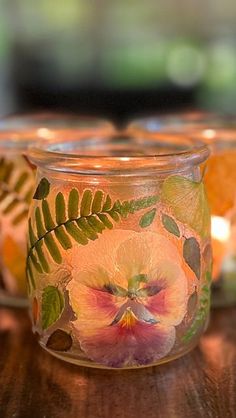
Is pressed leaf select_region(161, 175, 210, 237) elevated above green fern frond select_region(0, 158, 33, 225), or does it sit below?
above

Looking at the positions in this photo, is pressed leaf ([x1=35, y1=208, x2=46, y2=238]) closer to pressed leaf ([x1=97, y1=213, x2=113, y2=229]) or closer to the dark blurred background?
pressed leaf ([x1=97, y1=213, x2=113, y2=229])

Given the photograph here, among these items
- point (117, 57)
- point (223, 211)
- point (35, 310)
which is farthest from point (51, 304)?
point (117, 57)

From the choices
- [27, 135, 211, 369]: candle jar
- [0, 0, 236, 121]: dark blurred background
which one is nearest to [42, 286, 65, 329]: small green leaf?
[27, 135, 211, 369]: candle jar

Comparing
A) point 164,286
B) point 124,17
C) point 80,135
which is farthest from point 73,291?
point 124,17

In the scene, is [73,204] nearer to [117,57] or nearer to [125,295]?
[125,295]

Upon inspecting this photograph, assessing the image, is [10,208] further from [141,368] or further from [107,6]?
[107,6]

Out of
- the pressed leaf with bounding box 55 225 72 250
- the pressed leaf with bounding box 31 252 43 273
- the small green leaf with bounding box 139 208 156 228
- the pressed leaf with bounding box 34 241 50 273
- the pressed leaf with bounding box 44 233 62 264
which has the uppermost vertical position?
the small green leaf with bounding box 139 208 156 228

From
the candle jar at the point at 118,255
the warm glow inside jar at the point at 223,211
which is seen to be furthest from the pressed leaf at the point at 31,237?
the warm glow inside jar at the point at 223,211
